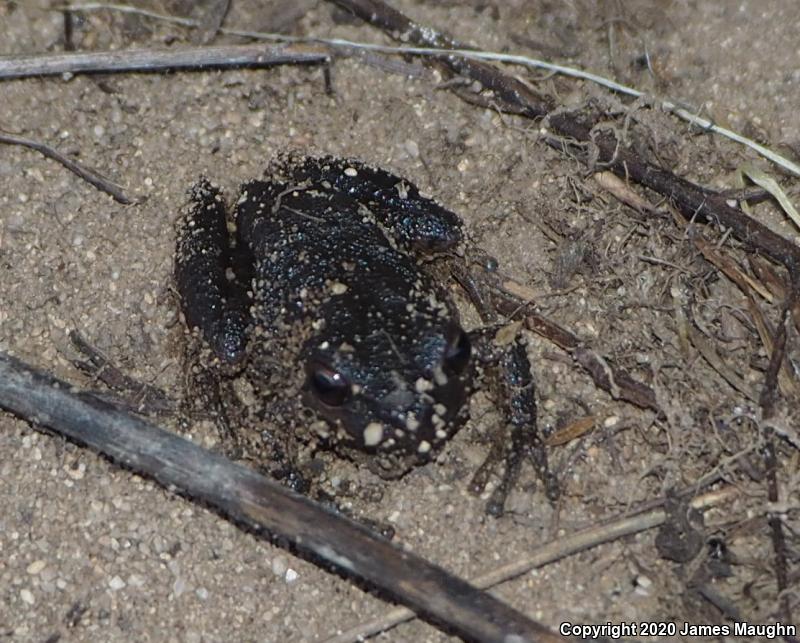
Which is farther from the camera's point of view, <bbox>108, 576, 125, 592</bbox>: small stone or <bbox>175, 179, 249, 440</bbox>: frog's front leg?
<bbox>175, 179, 249, 440</bbox>: frog's front leg

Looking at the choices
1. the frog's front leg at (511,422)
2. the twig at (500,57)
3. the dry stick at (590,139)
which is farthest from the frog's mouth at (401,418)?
the twig at (500,57)

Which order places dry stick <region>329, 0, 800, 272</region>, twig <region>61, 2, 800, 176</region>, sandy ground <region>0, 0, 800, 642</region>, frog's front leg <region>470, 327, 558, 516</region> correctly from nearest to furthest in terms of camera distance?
sandy ground <region>0, 0, 800, 642</region>
frog's front leg <region>470, 327, 558, 516</region>
dry stick <region>329, 0, 800, 272</region>
twig <region>61, 2, 800, 176</region>

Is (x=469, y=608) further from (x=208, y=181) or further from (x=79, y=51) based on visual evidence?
(x=79, y=51)

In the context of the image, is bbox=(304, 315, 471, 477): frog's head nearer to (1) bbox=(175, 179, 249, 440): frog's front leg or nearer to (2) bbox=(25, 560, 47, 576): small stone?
(1) bbox=(175, 179, 249, 440): frog's front leg

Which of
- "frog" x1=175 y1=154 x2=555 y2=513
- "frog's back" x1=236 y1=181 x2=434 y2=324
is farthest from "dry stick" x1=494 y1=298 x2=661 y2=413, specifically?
"frog's back" x1=236 y1=181 x2=434 y2=324

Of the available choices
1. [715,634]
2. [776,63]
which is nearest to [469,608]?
[715,634]

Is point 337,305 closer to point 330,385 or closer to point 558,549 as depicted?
point 330,385

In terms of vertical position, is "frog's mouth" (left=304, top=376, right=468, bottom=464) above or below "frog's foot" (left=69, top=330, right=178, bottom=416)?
above

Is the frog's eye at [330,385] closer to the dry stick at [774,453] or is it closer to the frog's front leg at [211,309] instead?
the frog's front leg at [211,309]
